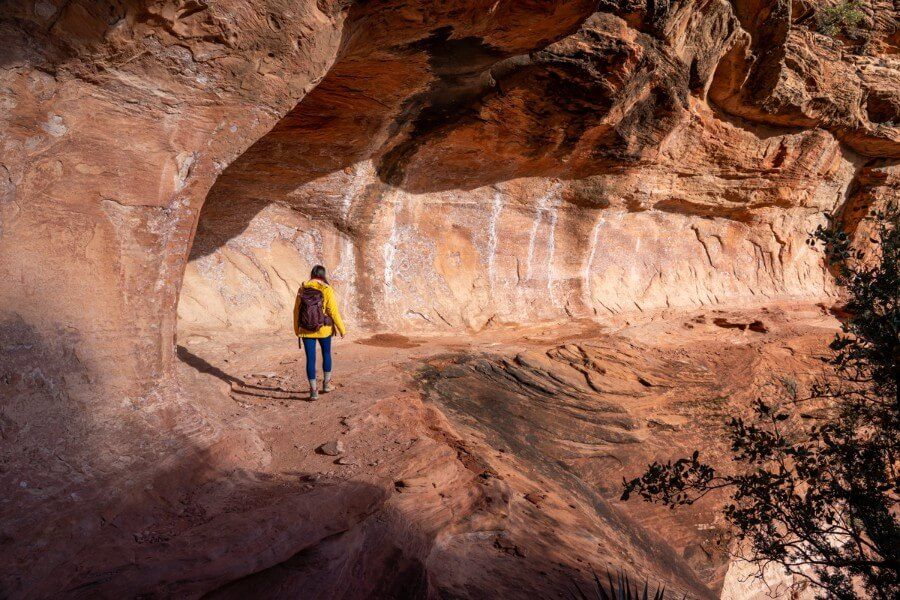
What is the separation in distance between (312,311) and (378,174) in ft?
12.3

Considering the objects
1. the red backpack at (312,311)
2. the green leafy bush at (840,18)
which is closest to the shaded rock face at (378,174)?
the green leafy bush at (840,18)

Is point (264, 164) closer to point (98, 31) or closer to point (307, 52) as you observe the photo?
point (307, 52)

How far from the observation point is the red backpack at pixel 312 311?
16.4 feet

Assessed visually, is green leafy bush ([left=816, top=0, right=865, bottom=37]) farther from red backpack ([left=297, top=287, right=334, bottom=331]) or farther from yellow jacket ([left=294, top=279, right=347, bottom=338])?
red backpack ([left=297, top=287, right=334, bottom=331])

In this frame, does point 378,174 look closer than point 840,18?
Yes

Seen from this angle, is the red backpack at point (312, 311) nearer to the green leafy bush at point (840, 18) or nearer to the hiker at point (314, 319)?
the hiker at point (314, 319)

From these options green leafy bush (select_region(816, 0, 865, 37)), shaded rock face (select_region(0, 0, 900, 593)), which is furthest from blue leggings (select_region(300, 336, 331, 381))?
green leafy bush (select_region(816, 0, 865, 37))

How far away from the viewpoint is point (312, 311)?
4996mm

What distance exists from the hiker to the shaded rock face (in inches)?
44.0

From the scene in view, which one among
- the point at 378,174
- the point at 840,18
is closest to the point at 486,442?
the point at 378,174

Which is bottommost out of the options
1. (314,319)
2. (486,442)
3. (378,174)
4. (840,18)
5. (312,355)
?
(486,442)

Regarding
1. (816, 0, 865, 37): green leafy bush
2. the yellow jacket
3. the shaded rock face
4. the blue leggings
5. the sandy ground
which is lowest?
the sandy ground

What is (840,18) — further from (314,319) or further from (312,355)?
(312,355)

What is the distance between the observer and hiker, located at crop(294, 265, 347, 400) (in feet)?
16.4
